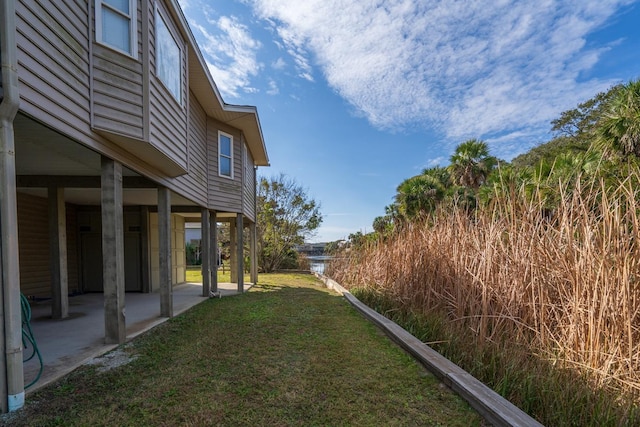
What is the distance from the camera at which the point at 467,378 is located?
2715mm

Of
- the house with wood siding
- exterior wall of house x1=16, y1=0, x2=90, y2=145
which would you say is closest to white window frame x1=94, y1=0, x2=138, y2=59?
the house with wood siding

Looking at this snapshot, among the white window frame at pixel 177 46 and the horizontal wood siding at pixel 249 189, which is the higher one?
the white window frame at pixel 177 46

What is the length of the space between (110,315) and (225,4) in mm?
6588

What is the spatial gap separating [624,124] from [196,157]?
10064 mm

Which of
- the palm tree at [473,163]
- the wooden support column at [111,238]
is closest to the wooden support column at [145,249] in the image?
the wooden support column at [111,238]

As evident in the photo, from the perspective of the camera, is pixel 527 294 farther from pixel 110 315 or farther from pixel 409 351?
pixel 110 315

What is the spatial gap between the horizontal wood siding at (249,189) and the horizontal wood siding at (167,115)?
4.14 metres

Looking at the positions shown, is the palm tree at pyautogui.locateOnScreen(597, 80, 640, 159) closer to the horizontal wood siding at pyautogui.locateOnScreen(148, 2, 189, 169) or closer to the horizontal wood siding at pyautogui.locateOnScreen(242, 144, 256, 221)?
the horizontal wood siding at pyautogui.locateOnScreen(148, 2, 189, 169)

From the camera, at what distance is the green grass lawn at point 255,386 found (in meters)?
2.31

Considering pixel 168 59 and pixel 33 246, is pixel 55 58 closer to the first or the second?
pixel 168 59

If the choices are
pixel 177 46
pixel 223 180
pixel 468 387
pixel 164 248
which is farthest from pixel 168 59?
pixel 468 387

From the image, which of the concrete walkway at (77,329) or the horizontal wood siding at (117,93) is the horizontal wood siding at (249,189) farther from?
the horizontal wood siding at (117,93)

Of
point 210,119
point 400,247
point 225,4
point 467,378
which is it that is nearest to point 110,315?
point 467,378

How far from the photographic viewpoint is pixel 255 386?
2.87 metres
